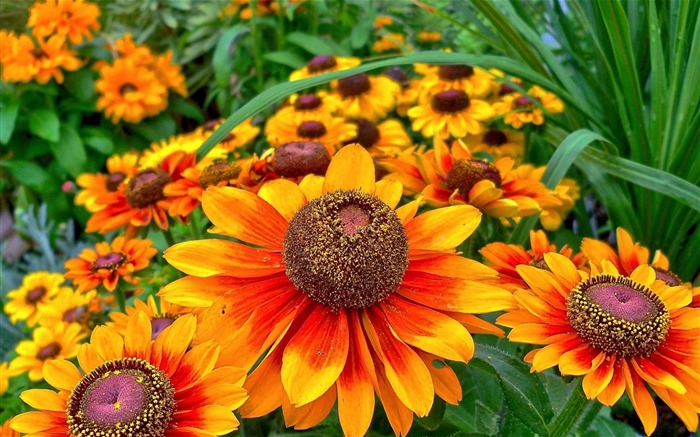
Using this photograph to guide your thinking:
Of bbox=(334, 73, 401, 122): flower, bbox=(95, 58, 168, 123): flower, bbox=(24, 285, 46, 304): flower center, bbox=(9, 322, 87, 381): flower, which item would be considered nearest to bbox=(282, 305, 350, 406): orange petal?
bbox=(9, 322, 87, 381): flower

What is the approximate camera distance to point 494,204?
81 centimetres

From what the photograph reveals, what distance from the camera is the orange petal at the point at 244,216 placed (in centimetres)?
64

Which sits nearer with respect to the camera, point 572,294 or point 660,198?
point 572,294

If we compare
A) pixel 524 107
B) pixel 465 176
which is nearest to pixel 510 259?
pixel 465 176

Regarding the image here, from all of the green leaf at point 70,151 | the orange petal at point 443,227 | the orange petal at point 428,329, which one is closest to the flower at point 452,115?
the orange petal at point 443,227

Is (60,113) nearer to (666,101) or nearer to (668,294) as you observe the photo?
(666,101)

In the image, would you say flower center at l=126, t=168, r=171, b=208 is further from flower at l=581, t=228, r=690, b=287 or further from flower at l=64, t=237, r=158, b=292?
flower at l=581, t=228, r=690, b=287

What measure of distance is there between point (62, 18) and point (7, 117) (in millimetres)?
349

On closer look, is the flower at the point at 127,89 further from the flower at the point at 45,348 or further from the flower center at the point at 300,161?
the flower center at the point at 300,161

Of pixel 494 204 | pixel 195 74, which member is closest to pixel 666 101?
pixel 494 204

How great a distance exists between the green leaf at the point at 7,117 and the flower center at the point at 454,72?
1306mm

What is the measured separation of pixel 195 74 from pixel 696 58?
6.18 feet

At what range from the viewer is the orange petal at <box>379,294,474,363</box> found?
540 millimetres

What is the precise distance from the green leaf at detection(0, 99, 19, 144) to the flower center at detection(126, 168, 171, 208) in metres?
1.10
